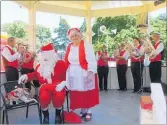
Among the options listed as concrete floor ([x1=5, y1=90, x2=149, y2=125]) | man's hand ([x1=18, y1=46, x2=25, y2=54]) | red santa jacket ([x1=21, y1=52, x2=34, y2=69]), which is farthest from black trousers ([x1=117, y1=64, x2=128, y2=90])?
man's hand ([x1=18, y1=46, x2=25, y2=54])

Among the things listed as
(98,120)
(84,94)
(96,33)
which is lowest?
(98,120)

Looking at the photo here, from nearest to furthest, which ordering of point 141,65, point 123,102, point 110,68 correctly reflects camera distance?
point 123,102 < point 141,65 < point 110,68

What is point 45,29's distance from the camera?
5020 millimetres

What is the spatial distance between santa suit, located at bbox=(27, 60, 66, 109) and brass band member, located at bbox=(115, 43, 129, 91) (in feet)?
7.95

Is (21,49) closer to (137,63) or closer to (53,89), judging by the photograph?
(53,89)

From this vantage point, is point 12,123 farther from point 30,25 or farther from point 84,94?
point 30,25

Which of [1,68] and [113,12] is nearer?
[1,68]

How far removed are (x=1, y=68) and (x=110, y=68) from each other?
2581 mm

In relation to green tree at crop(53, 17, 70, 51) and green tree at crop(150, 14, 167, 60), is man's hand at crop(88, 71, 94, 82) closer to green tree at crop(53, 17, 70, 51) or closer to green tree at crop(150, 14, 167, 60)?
green tree at crop(53, 17, 70, 51)

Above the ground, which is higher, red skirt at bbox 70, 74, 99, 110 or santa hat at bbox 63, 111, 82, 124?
red skirt at bbox 70, 74, 99, 110

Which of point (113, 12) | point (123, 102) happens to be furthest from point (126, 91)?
point (113, 12)

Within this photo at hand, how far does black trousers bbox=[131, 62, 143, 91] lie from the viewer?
4.93 metres

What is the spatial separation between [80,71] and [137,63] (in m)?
2.38

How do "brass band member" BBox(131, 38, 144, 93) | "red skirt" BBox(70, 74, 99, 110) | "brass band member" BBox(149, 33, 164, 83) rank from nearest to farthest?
"red skirt" BBox(70, 74, 99, 110) → "brass band member" BBox(149, 33, 164, 83) → "brass band member" BBox(131, 38, 144, 93)
